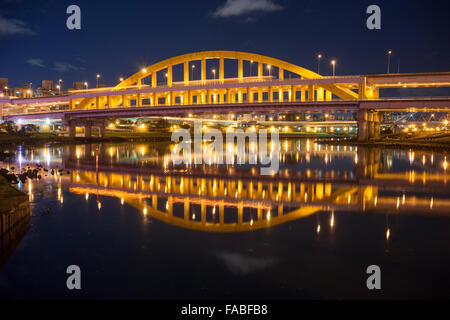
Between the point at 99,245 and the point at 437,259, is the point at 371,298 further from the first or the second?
the point at 99,245

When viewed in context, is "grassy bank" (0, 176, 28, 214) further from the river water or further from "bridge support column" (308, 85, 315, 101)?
"bridge support column" (308, 85, 315, 101)

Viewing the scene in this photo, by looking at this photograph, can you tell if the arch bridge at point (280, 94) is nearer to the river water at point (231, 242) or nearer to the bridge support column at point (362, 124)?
the bridge support column at point (362, 124)

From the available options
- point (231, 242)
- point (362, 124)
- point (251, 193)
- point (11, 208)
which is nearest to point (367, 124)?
point (362, 124)

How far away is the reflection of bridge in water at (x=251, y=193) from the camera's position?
571 inches

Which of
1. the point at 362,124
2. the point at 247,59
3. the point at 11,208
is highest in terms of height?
the point at 247,59

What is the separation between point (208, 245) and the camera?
429 inches

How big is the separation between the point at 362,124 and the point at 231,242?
185 feet

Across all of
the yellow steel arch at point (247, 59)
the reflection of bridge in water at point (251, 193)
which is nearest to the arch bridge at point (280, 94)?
the yellow steel arch at point (247, 59)

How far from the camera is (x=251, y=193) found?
63.4 feet

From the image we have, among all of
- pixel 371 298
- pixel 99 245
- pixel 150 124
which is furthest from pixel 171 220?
pixel 150 124

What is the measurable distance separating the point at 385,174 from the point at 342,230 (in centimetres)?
1687

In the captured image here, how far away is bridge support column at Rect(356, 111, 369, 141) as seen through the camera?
61125 millimetres

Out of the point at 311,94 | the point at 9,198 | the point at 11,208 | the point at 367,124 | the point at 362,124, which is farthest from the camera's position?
the point at 311,94

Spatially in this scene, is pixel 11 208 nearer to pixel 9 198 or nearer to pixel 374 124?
pixel 9 198
